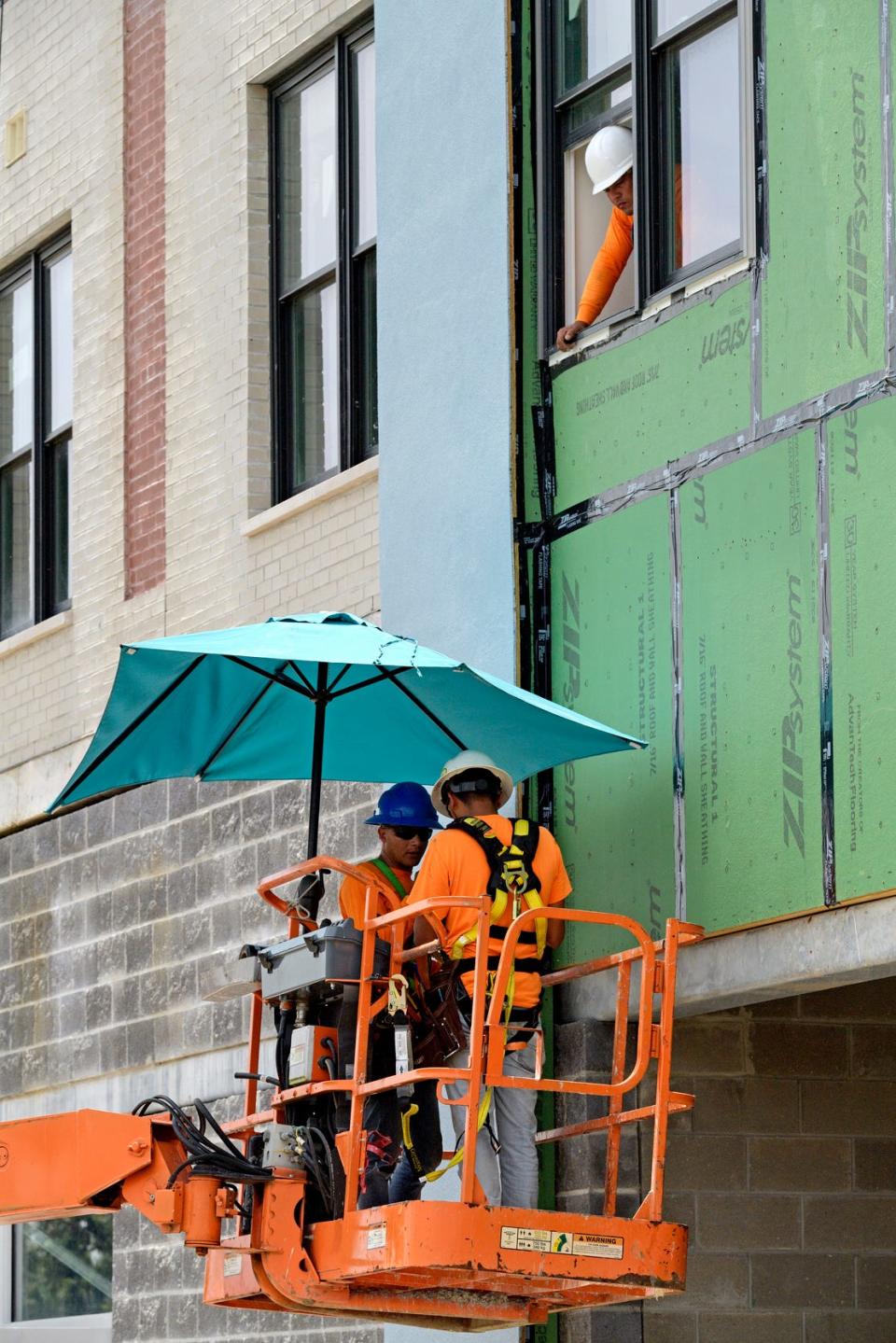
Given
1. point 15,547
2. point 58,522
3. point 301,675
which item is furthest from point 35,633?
point 301,675

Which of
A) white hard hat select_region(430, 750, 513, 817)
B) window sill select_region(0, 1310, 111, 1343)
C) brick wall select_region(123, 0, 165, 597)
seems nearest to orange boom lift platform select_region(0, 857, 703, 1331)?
white hard hat select_region(430, 750, 513, 817)

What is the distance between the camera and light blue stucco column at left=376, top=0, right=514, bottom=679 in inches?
498

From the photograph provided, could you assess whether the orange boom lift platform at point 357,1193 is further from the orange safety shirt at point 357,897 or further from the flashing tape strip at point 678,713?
Result: the flashing tape strip at point 678,713

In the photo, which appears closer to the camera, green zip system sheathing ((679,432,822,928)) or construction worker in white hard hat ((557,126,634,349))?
green zip system sheathing ((679,432,822,928))

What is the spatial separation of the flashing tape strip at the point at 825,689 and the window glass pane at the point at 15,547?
27.8ft

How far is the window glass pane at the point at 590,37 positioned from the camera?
40.7 feet

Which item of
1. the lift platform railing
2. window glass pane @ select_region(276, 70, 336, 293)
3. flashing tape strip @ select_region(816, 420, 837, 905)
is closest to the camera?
the lift platform railing

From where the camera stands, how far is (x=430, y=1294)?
394 inches

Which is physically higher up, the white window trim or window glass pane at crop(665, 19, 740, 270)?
window glass pane at crop(665, 19, 740, 270)

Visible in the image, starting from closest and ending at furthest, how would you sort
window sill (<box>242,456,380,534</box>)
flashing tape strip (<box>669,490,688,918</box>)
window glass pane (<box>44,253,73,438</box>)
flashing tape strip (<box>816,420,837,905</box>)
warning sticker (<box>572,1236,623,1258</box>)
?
warning sticker (<box>572,1236,623,1258</box>) → flashing tape strip (<box>816,420,837,905</box>) → flashing tape strip (<box>669,490,688,918</box>) → window sill (<box>242,456,380,534</box>) → window glass pane (<box>44,253,73,438</box>)

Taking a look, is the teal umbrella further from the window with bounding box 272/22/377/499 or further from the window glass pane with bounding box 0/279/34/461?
the window glass pane with bounding box 0/279/34/461

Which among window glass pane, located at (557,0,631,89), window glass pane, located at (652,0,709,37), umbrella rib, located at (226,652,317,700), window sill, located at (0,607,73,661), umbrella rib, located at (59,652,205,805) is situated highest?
window glass pane, located at (557,0,631,89)

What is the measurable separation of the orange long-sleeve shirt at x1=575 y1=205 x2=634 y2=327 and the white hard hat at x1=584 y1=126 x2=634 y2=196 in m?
0.16

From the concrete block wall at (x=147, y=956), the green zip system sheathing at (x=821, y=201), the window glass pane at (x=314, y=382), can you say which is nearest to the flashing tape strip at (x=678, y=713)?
the green zip system sheathing at (x=821, y=201)
